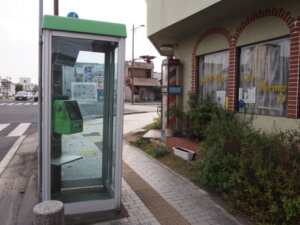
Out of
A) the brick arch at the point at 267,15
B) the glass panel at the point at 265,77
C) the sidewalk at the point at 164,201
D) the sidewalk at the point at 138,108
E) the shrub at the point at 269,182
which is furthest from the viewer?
the sidewalk at the point at 138,108

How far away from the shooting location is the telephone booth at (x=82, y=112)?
11.1 ft

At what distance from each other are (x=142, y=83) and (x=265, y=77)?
1589 inches

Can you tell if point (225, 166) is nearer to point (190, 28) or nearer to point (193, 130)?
point (193, 130)

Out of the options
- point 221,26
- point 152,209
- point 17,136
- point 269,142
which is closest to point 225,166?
point 269,142

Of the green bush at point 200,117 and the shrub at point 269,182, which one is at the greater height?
the green bush at point 200,117

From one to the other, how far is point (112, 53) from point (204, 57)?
12.4 feet

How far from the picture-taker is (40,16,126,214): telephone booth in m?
3.38

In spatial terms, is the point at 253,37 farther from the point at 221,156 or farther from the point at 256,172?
the point at 256,172

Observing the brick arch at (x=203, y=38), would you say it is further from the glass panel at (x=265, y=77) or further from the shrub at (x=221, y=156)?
the shrub at (x=221, y=156)

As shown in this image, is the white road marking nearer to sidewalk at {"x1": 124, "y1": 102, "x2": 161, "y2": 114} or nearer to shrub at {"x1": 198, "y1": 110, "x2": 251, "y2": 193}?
shrub at {"x1": 198, "y1": 110, "x2": 251, "y2": 193}

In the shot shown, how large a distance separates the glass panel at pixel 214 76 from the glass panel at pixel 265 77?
57cm

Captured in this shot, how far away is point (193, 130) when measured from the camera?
6508 millimetres

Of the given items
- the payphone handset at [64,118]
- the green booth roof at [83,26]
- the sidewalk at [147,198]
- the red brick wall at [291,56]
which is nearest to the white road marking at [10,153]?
the sidewalk at [147,198]

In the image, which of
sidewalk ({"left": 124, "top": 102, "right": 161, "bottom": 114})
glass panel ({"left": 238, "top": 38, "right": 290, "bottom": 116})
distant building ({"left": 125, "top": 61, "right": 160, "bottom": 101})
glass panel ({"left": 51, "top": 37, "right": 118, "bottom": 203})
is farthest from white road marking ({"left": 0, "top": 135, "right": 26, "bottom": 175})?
distant building ({"left": 125, "top": 61, "right": 160, "bottom": 101})
